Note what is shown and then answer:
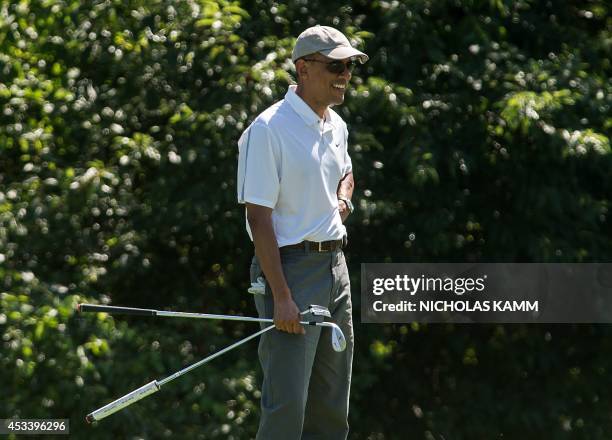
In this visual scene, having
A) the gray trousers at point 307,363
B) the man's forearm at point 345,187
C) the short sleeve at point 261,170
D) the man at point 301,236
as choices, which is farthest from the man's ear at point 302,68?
the gray trousers at point 307,363

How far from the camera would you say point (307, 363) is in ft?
11.8

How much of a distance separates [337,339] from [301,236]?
13.9 inches

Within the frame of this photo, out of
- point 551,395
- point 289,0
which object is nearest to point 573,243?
point 551,395

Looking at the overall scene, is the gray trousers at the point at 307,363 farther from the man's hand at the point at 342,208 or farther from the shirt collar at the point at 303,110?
the shirt collar at the point at 303,110

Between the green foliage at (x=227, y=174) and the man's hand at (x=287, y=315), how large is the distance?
6.25ft

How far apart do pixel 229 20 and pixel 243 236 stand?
112 cm

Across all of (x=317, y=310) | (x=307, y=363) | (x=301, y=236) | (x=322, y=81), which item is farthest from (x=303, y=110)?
(x=307, y=363)

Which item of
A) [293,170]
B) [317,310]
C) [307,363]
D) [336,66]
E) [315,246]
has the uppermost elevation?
[336,66]

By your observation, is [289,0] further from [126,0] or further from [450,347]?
[450,347]

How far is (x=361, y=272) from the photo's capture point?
5781 mm

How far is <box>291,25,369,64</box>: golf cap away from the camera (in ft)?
11.9

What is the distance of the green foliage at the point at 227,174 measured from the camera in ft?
17.5

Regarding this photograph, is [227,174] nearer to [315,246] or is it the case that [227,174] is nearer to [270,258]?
[315,246]

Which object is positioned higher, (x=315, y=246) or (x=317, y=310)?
(x=315, y=246)
